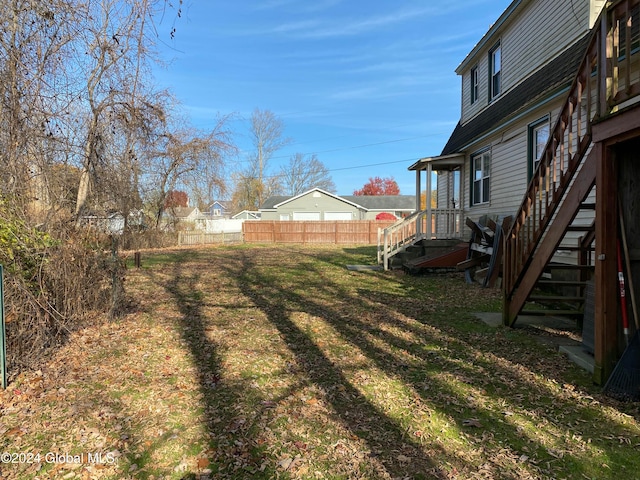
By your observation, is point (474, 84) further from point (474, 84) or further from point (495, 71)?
point (495, 71)

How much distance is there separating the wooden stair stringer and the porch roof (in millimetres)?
7645

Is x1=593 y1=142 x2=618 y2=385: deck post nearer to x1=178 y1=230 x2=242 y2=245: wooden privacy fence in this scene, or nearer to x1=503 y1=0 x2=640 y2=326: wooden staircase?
x1=503 y1=0 x2=640 y2=326: wooden staircase

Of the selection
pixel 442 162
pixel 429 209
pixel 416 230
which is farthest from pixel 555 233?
pixel 442 162

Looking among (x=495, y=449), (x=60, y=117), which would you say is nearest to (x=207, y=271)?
(x=60, y=117)

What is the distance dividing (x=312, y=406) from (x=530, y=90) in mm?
8892

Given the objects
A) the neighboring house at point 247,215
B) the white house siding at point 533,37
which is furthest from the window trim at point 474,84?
the neighboring house at point 247,215

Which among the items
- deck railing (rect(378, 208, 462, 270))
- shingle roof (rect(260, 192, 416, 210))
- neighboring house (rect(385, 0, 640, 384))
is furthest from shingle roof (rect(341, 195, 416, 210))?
deck railing (rect(378, 208, 462, 270))

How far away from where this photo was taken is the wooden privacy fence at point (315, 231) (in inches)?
1171

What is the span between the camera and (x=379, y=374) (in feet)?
13.9

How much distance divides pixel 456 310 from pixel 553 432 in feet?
13.4

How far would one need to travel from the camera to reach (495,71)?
40.0 ft

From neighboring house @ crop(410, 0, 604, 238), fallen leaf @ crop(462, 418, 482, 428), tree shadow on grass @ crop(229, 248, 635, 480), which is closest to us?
tree shadow on grass @ crop(229, 248, 635, 480)

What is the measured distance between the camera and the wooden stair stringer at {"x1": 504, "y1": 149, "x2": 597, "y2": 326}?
13.4 ft

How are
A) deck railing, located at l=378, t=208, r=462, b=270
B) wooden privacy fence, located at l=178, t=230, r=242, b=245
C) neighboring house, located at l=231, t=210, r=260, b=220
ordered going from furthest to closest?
neighboring house, located at l=231, t=210, r=260, b=220 < wooden privacy fence, located at l=178, t=230, r=242, b=245 < deck railing, located at l=378, t=208, r=462, b=270
